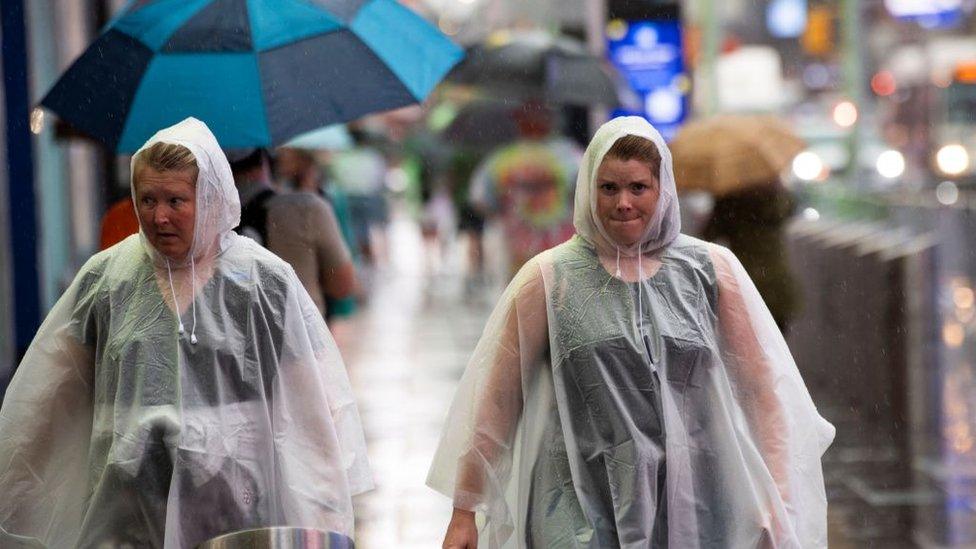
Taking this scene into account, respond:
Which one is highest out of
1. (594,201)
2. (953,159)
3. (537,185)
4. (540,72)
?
(540,72)

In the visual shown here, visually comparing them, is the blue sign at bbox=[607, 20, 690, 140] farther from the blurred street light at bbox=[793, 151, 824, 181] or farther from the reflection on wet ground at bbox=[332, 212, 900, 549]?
the blurred street light at bbox=[793, 151, 824, 181]

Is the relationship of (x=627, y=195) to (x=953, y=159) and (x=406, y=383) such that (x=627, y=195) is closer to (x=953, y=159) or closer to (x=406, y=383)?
(x=406, y=383)

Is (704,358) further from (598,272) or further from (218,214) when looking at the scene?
(218,214)

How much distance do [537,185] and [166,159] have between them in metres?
6.35

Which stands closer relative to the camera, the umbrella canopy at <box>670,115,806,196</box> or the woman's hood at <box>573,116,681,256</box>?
the woman's hood at <box>573,116,681,256</box>

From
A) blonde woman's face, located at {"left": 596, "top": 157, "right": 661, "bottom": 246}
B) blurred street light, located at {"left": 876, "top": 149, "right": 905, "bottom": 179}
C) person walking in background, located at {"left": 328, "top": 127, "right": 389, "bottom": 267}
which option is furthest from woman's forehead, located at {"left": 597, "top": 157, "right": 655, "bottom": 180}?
blurred street light, located at {"left": 876, "top": 149, "right": 905, "bottom": 179}

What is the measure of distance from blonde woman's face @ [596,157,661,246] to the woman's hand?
2.86ft

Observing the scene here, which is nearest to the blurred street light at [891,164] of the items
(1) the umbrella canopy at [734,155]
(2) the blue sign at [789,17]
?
(2) the blue sign at [789,17]

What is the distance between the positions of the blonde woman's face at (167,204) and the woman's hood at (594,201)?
3.33 feet

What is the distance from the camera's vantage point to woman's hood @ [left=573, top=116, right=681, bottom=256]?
4027 mm

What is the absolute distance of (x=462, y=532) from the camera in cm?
419

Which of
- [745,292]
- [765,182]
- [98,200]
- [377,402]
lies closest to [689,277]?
[745,292]

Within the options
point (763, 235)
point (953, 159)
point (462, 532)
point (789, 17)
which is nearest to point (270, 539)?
point (462, 532)

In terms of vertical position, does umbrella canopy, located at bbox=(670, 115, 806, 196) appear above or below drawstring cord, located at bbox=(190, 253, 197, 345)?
above
